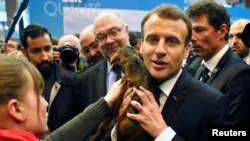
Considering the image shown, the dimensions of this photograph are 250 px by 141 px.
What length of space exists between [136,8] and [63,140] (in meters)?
4.24

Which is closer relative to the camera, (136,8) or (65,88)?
(65,88)

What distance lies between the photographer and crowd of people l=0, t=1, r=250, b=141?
144 cm

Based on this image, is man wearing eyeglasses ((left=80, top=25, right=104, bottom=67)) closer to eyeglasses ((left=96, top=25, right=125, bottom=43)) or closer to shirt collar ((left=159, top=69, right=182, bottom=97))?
eyeglasses ((left=96, top=25, right=125, bottom=43))

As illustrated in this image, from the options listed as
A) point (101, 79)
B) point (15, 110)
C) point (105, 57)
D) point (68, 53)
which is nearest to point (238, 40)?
point (68, 53)

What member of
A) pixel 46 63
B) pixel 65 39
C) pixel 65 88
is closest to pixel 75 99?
pixel 65 88

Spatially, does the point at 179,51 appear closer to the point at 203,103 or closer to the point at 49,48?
the point at 203,103

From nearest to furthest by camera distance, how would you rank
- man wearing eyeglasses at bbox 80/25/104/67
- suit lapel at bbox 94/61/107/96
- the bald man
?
suit lapel at bbox 94/61/107/96, man wearing eyeglasses at bbox 80/25/104/67, the bald man

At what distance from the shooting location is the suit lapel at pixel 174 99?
187cm

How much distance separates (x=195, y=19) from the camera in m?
3.08

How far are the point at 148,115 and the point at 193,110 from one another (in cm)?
20

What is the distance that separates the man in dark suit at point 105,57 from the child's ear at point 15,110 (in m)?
1.32

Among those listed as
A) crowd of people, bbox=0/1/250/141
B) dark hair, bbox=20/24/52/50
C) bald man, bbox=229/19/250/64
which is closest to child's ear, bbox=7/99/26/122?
crowd of people, bbox=0/1/250/141

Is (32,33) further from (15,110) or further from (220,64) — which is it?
(15,110)

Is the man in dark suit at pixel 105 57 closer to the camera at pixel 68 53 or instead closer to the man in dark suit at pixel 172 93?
the camera at pixel 68 53
